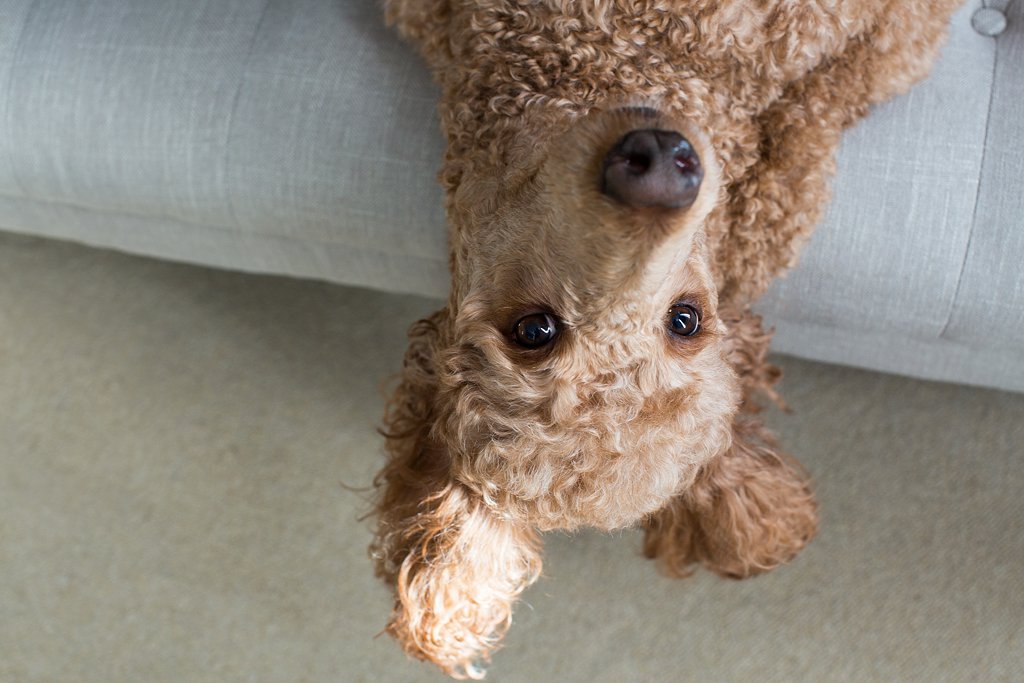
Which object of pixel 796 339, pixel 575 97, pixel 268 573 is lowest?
pixel 268 573

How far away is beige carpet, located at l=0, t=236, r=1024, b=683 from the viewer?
171 cm

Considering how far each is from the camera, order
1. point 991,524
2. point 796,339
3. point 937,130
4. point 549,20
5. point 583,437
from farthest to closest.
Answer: point 991,524 → point 796,339 → point 937,130 → point 549,20 → point 583,437

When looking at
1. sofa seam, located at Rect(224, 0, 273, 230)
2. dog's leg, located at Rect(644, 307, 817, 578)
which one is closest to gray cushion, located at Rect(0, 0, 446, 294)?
sofa seam, located at Rect(224, 0, 273, 230)

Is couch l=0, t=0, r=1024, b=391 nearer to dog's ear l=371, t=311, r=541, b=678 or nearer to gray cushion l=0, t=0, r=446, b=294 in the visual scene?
gray cushion l=0, t=0, r=446, b=294

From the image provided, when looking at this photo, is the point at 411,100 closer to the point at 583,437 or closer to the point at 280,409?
the point at 583,437

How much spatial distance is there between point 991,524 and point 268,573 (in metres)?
1.55

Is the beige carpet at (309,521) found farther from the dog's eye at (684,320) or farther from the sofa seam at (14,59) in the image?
the dog's eye at (684,320)

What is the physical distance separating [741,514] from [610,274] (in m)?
0.52

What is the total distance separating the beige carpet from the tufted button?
75 centimetres

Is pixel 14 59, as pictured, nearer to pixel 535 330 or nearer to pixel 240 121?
pixel 240 121

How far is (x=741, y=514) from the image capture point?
4.04ft

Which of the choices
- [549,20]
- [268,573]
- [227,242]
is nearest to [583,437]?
[549,20]

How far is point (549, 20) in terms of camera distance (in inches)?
44.3

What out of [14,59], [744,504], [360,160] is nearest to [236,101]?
[360,160]
